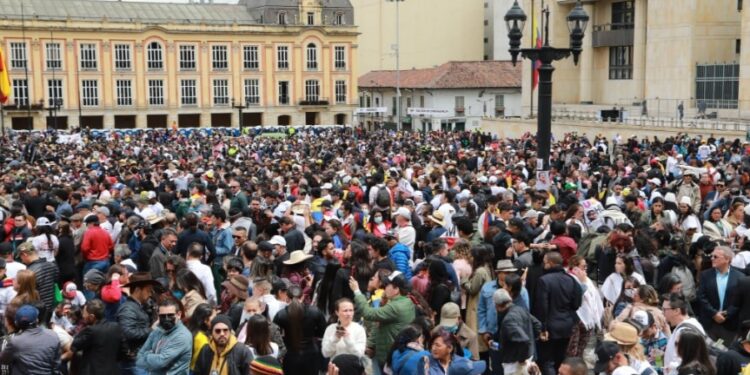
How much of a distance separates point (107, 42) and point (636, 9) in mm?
44657

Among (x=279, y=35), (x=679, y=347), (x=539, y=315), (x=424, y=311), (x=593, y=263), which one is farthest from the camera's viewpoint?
(x=279, y=35)

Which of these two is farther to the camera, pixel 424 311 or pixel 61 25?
pixel 61 25

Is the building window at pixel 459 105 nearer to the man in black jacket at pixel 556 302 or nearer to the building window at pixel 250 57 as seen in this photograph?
the building window at pixel 250 57

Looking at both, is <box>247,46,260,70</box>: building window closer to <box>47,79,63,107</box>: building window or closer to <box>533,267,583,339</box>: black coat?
<box>47,79,63,107</box>: building window

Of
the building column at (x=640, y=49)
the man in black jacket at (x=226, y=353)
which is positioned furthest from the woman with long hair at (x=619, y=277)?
the building column at (x=640, y=49)

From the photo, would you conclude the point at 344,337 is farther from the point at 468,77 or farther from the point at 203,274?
the point at 468,77

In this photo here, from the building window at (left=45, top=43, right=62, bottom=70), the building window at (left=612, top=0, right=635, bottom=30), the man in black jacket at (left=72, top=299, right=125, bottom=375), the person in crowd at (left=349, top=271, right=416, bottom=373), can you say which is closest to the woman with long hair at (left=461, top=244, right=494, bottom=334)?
the person in crowd at (left=349, top=271, right=416, bottom=373)

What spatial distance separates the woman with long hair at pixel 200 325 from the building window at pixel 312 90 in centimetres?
7531

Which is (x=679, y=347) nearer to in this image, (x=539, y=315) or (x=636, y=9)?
(x=539, y=315)

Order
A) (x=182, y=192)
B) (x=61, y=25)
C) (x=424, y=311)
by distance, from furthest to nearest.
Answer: (x=61, y=25) → (x=182, y=192) → (x=424, y=311)

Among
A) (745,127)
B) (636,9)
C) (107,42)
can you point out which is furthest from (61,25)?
(745,127)

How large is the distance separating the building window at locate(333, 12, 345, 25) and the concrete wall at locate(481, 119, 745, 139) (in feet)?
110

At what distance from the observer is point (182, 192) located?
16.2 m

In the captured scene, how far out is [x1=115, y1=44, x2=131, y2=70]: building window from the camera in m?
75.2
